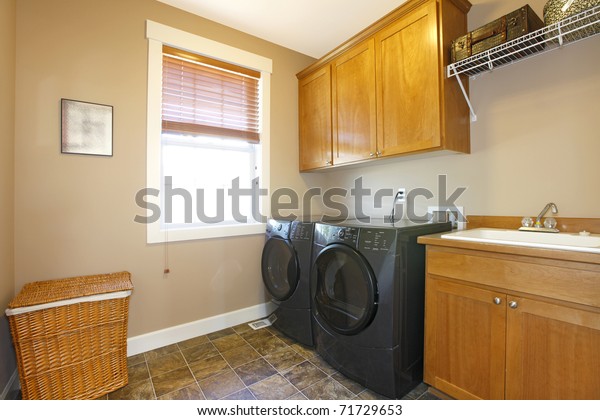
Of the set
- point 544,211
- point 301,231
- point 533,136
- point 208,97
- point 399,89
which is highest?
point 208,97

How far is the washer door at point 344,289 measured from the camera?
143 centimetres

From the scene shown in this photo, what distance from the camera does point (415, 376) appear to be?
1480 mm

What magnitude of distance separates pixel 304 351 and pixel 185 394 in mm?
784

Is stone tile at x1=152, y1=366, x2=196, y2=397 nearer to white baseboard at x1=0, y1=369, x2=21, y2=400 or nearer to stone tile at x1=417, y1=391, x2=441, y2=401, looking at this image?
white baseboard at x1=0, y1=369, x2=21, y2=400

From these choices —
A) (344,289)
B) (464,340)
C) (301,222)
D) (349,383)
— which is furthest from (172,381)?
(464,340)

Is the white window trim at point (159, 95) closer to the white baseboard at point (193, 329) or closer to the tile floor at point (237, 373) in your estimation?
the white baseboard at point (193, 329)

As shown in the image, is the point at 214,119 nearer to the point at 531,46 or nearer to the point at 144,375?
the point at 144,375

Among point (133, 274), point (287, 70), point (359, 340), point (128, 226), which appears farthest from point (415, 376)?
point (287, 70)

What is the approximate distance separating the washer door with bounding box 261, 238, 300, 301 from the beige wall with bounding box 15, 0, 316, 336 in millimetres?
323

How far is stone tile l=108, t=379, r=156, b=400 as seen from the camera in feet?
4.76

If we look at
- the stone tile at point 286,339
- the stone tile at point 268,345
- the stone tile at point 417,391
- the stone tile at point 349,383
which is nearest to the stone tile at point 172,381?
the stone tile at point 268,345

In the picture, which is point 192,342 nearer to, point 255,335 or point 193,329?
point 193,329

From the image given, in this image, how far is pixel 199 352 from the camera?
1.90m

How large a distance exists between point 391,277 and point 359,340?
1.38ft
